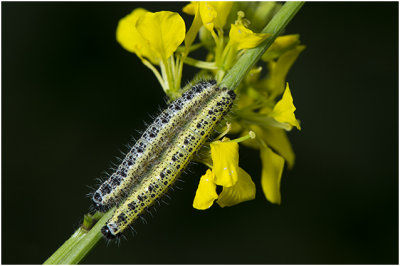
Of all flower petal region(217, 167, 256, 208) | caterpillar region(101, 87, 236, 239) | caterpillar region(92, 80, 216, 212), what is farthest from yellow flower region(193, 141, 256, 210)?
caterpillar region(92, 80, 216, 212)

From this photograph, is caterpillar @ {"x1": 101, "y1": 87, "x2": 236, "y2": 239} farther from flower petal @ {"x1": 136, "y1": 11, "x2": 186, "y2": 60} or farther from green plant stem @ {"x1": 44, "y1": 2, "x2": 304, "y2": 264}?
flower petal @ {"x1": 136, "y1": 11, "x2": 186, "y2": 60}

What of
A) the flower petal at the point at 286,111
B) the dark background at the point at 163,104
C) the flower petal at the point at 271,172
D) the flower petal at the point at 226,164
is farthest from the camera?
the dark background at the point at 163,104

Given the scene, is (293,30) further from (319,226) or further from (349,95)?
(319,226)

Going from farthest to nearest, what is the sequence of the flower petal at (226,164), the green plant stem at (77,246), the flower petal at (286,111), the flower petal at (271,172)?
1. the flower petal at (271,172)
2. the flower petal at (286,111)
3. the flower petal at (226,164)
4. the green plant stem at (77,246)

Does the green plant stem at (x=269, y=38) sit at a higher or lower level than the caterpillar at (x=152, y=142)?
higher

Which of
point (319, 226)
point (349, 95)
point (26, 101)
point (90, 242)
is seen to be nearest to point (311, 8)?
point (349, 95)

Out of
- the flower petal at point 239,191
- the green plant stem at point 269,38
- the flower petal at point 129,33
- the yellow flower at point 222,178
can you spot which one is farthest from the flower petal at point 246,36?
the flower petal at point 129,33

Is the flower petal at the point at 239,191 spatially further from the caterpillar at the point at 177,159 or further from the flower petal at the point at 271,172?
the flower petal at the point at 271,172

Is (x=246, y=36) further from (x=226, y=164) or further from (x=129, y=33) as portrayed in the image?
(x=129, y=33)
